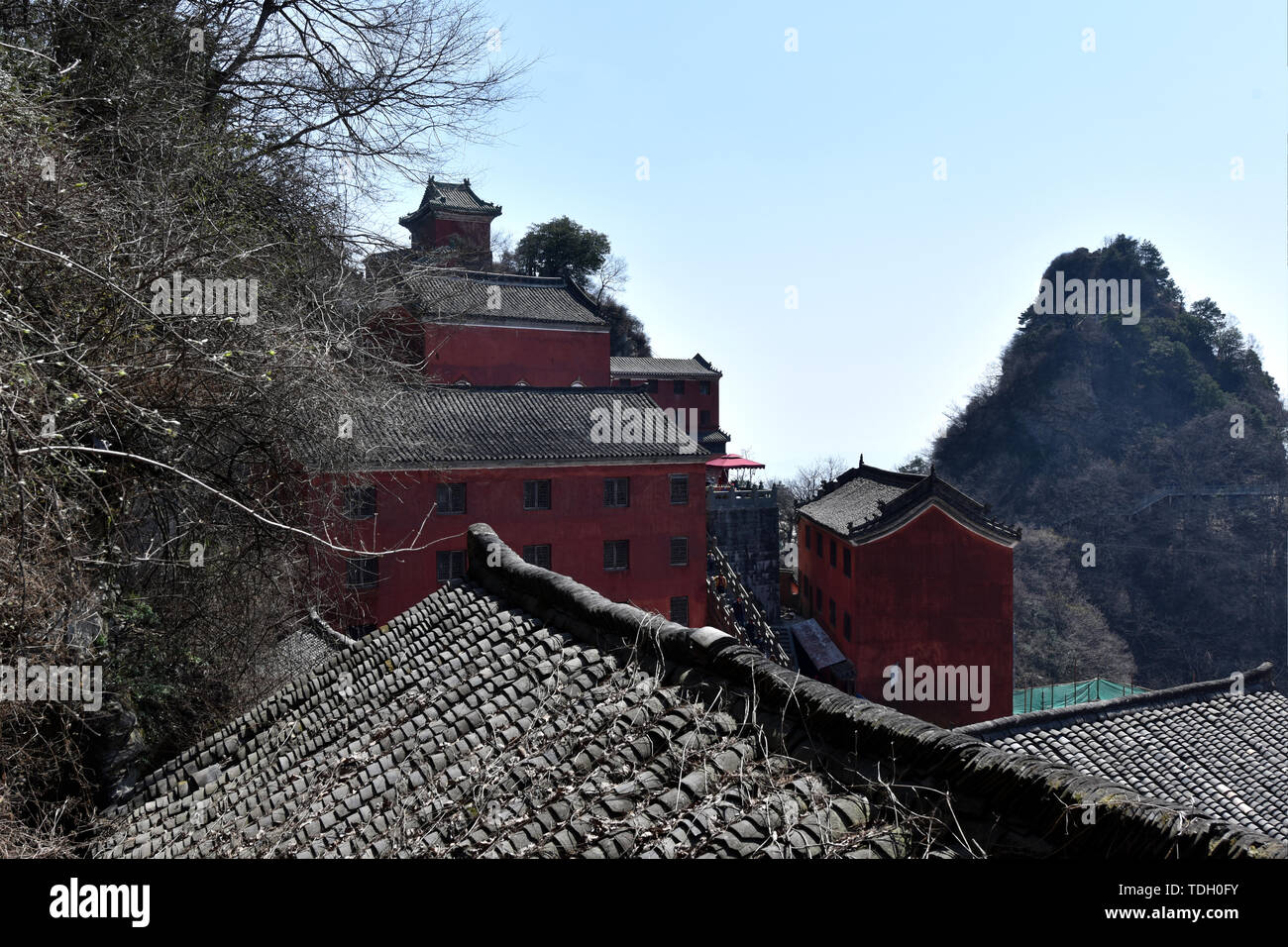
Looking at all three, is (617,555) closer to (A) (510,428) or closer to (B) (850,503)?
(A) (510,428)

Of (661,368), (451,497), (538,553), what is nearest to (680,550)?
(538,553)

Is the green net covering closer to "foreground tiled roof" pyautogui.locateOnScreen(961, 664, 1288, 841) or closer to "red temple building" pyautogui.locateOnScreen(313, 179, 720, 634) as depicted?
"foreground tiled roof" pyautogui.locateOnScreen(961, 664, 1288, 841)

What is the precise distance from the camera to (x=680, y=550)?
17828mm

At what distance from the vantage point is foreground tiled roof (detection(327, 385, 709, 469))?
15164mm

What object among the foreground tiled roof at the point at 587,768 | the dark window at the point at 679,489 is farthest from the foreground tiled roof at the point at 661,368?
the foreground tiled roof at the point at 587,768

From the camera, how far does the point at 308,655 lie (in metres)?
10.5

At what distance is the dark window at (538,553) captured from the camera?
53.5 feet

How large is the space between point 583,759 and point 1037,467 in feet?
138

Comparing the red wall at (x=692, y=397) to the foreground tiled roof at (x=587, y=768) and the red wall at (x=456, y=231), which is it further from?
the foreground tiled roof at (x=587, y=768)

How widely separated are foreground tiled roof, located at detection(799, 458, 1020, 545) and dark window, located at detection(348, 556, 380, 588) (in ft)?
35.0

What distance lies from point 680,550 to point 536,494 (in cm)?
362

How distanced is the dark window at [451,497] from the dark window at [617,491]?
3.12 meters
